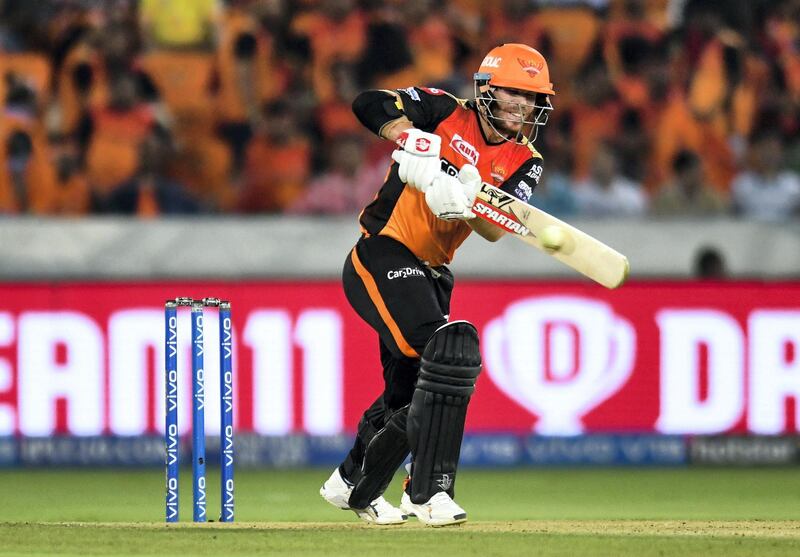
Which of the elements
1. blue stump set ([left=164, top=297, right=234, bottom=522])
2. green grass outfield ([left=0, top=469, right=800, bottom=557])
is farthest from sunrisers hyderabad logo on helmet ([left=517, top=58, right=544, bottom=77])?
green grass outfield ([left=0, top=469, right=800, bottom=557])

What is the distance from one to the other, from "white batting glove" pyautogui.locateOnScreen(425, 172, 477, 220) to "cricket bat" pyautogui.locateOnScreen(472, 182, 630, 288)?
0.73 feet

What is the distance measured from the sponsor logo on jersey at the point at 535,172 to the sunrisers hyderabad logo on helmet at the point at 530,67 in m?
0.42

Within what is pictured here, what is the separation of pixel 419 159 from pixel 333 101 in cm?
511

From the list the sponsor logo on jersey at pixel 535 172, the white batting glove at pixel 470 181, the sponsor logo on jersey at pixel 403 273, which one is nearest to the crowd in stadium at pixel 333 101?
the sponsor logo on jersey at pixel 535 172

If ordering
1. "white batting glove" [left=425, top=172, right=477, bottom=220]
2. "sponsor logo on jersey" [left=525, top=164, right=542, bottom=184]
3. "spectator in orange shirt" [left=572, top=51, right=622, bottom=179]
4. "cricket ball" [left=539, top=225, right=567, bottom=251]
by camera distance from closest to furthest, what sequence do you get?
1. "white batting glove" [left=425, top=172, right=477, bottom=220]
2. "cricket ball" [left=539, top=225, right=567, bottom=251]
3. "sponsor logo on jersey" [left=525, top=164, right=542, bottom=184]
4. "spectator in orange shirt" [left=572, top=51, right=622, bottom=179]

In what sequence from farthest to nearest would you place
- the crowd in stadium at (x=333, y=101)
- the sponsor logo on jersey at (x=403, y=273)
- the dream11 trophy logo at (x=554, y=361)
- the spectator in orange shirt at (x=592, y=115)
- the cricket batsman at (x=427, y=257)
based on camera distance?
the spectator in orange shirt at (x=592, y=115) → the crowd in stadium at (x=333, y=101) → the dream11 trophy logo at (x=554, y=361) → the sponsor logo on jersey at (x=403, y=273) → the cricket batsman at (x=427, y=257)

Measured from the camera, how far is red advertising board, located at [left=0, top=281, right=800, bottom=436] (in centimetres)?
1007

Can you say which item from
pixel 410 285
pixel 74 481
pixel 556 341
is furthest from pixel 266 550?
pixel 556 341

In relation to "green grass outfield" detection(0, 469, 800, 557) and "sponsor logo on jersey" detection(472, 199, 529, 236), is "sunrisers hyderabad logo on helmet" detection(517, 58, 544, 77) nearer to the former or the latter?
"sponsor logo on jersey" detection(472, 199, 529, 236)

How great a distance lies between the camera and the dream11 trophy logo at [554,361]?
10258mm

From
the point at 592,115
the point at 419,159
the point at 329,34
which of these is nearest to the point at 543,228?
the point at 419,159

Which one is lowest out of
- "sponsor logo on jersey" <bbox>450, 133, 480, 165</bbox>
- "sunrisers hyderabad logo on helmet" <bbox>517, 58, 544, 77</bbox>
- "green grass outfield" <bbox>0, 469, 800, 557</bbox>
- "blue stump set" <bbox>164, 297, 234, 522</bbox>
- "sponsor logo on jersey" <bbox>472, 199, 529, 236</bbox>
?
"green grass outfield" <bbox>0, 469, 800, 557</bbox>

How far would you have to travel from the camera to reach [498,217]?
648cm

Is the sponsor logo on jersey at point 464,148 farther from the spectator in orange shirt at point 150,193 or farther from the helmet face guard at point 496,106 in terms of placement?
the spectator in orange shirt at point 150,193
